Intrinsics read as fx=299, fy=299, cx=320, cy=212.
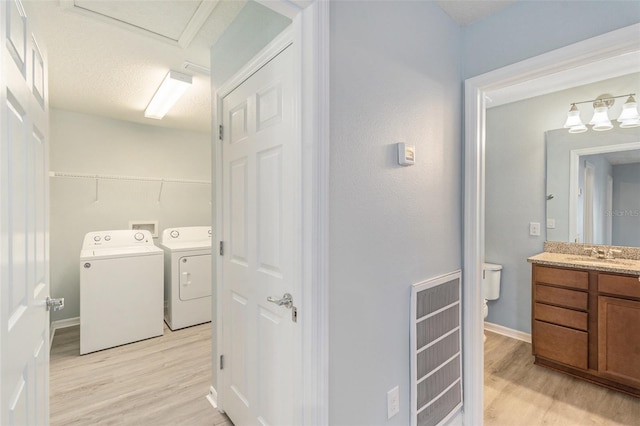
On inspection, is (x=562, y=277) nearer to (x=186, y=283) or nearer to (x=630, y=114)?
(x=630, y=114)

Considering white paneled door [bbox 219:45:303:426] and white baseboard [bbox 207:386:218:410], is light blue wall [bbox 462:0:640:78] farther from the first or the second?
white baseboard [bbox 207:386:218:410]

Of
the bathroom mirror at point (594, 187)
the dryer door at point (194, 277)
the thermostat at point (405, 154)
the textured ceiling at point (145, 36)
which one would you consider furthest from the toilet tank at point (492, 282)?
the dryer door at point (194, 277)

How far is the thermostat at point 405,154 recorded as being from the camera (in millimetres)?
1444

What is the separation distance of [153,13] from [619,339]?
3.72 metres

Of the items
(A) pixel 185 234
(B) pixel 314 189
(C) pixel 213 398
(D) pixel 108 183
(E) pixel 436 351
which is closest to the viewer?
(B) pixel 314 189

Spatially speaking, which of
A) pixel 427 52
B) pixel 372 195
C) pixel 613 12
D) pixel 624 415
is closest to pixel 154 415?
pixel 372 195

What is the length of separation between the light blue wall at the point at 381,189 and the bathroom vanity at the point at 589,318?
1.36 metres

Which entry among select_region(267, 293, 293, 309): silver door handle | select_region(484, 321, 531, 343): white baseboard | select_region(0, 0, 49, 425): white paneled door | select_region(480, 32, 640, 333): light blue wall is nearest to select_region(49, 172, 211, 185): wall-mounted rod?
select_region(0, 0, 49, 425): white paneled door

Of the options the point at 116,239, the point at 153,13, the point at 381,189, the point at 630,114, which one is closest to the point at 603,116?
the point at 630,114

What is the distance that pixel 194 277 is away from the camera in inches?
137

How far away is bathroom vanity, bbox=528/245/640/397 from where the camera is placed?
2.08 meters

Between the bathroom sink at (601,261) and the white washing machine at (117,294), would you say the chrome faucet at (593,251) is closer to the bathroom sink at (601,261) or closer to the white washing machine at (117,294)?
the bathroom sink at (601,261)

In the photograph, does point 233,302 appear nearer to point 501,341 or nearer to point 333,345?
point 333,345

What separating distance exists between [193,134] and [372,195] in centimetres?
378
